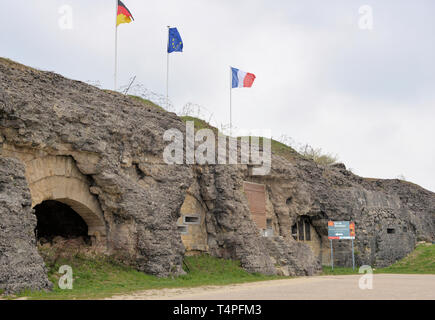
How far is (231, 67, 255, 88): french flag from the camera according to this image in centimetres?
2534

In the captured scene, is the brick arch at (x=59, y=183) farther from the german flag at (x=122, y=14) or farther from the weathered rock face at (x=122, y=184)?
the german flag at (x=122, y=14)

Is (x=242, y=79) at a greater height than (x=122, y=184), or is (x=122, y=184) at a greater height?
(x=242, y=79)

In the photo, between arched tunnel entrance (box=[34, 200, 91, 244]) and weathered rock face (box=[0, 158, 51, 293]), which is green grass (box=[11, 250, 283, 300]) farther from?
arched tunnel entrance (box=[34, 200, 91, 244])

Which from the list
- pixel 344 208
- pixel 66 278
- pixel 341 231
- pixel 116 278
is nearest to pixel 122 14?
pixel 116 278

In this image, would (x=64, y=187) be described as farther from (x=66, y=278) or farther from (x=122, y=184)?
(x=66, y=278)

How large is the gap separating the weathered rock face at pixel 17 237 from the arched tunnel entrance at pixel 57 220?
4.61 meters

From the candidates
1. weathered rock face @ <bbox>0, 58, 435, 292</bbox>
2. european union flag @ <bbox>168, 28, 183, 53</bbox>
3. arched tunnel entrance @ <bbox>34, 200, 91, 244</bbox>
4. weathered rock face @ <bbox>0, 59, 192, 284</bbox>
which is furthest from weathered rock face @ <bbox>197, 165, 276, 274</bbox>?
european union flag @ <bbox>168, 28, 183, 53</bbox>

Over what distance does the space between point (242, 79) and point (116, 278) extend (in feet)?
46.7

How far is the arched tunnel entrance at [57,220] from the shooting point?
16.7 meters

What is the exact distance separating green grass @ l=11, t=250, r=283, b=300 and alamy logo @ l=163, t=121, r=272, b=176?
3.94 metres

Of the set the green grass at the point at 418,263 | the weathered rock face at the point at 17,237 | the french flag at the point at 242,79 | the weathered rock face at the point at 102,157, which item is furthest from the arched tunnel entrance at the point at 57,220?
the green grass at the point at 418,263

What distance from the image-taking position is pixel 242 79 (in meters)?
25.4

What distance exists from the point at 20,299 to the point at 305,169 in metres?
19.8

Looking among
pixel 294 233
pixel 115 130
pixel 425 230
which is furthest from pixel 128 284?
pixel 425 230
